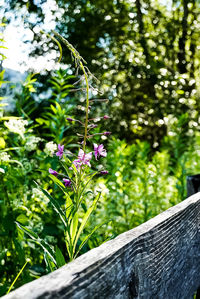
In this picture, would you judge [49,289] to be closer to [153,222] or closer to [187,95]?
[153,222]

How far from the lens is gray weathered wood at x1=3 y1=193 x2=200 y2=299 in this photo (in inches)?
22.6

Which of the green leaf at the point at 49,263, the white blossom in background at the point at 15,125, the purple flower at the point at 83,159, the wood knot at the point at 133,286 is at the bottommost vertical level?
the green leaf at the point at 49,263

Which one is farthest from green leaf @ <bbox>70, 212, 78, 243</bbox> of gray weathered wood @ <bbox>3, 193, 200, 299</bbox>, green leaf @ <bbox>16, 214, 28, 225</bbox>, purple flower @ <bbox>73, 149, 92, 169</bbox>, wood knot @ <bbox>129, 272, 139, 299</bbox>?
green leaf @ <bbox>16, 214, 28, 225</bbox>

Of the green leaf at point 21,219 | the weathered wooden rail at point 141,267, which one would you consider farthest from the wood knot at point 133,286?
the green leaf at point 21,219

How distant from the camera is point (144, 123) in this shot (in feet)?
31.1

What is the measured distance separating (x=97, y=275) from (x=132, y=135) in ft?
28.7

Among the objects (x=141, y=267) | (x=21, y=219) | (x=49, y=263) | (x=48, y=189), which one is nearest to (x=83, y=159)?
(x=49, y=263)

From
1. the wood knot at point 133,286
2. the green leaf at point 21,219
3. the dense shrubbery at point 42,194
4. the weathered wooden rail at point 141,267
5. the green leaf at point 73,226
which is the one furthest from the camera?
the dense shrubbery at point 42,194

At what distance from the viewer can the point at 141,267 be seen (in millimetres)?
843

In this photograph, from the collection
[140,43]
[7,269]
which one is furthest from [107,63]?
[7,269]

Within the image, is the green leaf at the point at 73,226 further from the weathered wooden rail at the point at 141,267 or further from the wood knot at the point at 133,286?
the wood knot at the point at 133,286

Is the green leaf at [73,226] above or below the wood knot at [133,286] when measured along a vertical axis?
above

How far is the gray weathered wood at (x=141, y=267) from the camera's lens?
0.57 meters

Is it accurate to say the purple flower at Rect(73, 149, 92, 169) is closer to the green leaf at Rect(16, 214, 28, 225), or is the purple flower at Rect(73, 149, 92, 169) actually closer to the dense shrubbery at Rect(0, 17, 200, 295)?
the dense shrubbery at Rect(0, 17, 200, 295)
